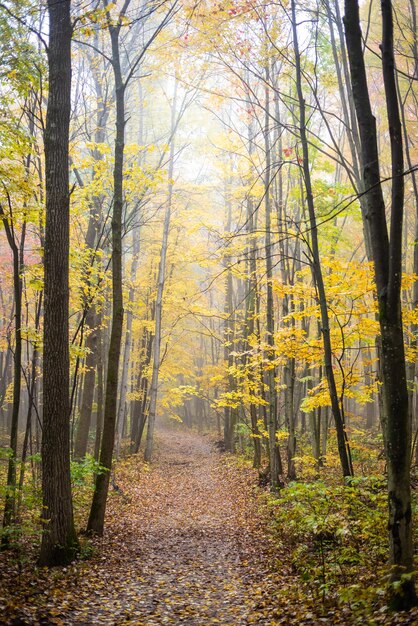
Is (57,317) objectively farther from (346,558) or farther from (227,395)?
(227,395)

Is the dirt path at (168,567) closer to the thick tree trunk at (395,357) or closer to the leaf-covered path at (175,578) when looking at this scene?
the leaf-covered path at (175,578)

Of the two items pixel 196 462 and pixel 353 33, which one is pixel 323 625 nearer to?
pixel 353 33

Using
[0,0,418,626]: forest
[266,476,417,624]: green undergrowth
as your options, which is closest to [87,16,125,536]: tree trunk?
[0,0,418,626]: forest

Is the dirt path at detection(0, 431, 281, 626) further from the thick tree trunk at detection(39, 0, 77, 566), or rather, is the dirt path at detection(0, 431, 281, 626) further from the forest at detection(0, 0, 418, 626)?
the thick tree trunk at detection(39, 0, 77, 566)

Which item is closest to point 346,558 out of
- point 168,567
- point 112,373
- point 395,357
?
point 395,357

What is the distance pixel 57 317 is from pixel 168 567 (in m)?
4.33

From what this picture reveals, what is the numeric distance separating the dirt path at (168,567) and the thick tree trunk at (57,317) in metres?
0.67

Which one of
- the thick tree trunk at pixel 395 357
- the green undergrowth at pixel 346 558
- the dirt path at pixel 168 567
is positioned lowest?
the dirt path at pixel 168 567

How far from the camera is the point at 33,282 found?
7746mm

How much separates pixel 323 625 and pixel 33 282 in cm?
674

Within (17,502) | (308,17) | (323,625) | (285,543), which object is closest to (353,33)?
(323,625)

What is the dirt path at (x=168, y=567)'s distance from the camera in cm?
472

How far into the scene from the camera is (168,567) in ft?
21.9

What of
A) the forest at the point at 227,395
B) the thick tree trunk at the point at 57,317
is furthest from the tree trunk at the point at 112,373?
the thick tree trunk at the point at 57,317
